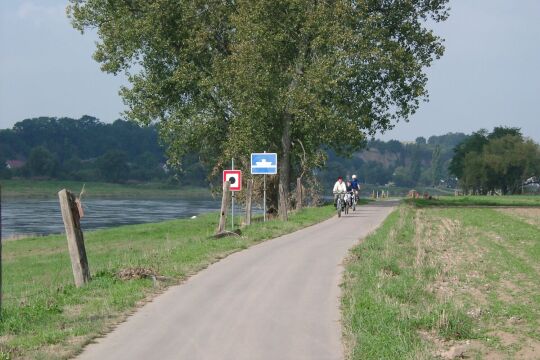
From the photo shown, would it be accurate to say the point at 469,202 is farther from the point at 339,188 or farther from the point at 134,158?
the point at 134,158

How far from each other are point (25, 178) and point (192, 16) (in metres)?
92.6

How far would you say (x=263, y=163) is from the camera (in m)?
30.1

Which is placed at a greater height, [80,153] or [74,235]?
[80,153]

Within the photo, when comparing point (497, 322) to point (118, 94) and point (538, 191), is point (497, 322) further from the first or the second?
point (538, 191)

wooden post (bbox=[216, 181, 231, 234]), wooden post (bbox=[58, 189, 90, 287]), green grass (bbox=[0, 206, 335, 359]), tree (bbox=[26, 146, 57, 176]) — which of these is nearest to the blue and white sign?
green grass (bbox=[0, 206, 335, 359])

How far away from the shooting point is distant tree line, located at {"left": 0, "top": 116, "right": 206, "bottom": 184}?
434 ft

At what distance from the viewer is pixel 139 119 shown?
41.9 metres

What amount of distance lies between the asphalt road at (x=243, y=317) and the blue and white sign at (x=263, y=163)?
1224 cm

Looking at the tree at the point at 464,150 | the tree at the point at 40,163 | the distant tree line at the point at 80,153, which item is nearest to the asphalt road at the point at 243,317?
the distant tree line at the point at 80,153

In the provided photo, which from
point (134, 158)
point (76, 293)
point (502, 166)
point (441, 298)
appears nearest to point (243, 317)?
point (76, 293)

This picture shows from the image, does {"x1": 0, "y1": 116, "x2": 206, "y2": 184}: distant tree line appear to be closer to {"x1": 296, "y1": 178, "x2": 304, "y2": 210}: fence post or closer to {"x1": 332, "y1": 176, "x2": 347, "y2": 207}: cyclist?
{"x1": 296, "y1": 178, "x2": 304, "y2": 210}: fence post

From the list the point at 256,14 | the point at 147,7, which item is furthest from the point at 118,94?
the point at 256,14

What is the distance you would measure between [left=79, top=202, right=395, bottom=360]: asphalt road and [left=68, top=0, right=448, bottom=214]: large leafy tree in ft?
72.1

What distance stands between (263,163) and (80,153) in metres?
155
